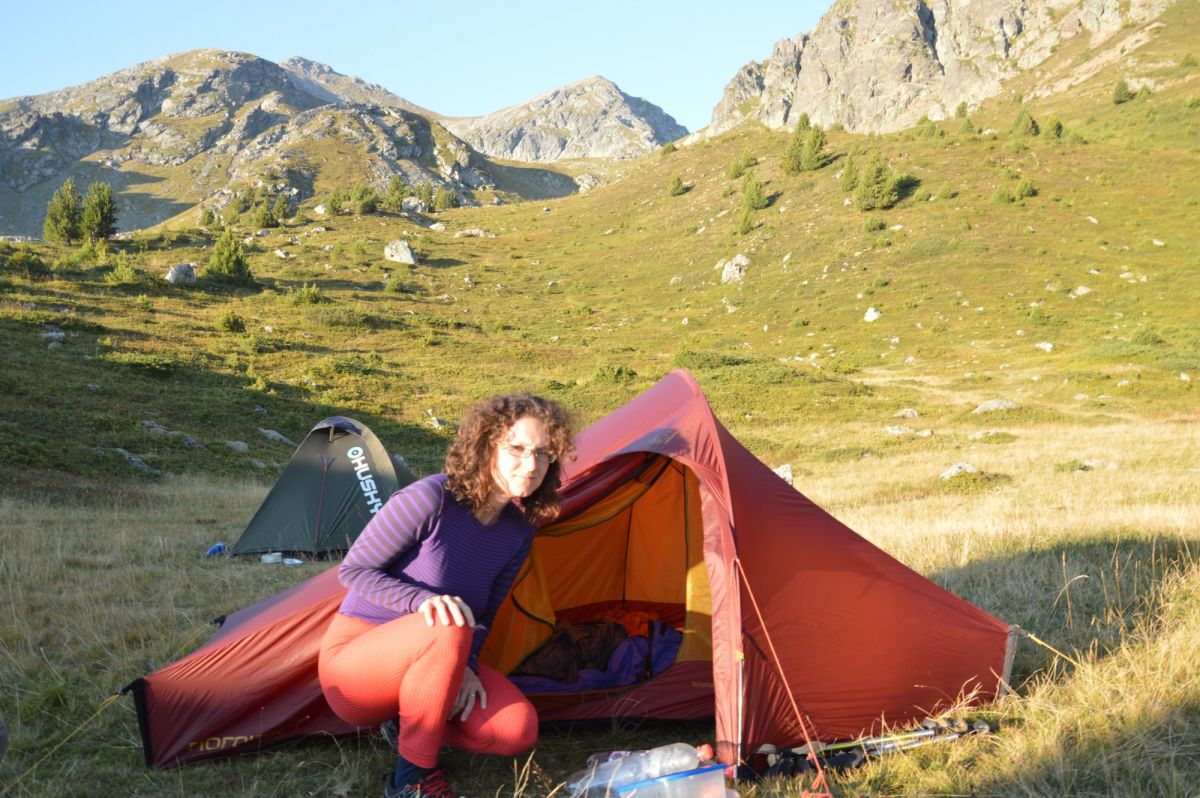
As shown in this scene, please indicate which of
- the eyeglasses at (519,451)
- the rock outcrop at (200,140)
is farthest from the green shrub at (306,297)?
the rock outcrop at (200,140)

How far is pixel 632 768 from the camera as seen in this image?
352 cm

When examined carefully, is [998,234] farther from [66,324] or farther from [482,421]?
[482,421]

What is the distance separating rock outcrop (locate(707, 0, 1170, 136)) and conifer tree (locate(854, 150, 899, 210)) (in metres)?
62.2

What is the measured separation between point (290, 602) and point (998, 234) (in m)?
39.6

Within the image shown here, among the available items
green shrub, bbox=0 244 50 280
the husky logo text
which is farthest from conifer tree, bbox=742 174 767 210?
the husky logo text

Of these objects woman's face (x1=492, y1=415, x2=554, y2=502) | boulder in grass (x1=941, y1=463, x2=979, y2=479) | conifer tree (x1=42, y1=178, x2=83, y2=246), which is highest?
conifer tree (x1=42, y1=178, x2=83, y2=246)

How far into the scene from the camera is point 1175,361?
76.5 feet

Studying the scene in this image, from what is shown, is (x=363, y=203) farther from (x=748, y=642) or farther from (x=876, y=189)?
(x=748, y=642)

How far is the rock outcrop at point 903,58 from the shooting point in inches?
3728

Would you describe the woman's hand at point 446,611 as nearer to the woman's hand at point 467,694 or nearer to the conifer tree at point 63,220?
the woman's hand at point 467,694

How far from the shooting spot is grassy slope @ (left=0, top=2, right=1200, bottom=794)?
4902 mm

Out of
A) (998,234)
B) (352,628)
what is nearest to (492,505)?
(352,628)

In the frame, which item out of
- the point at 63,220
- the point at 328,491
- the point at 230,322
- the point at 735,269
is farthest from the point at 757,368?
the point at 63,220

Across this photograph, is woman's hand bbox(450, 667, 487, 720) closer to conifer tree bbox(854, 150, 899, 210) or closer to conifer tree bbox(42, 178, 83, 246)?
conifer tree bbox(854, 150, 899, 210)
